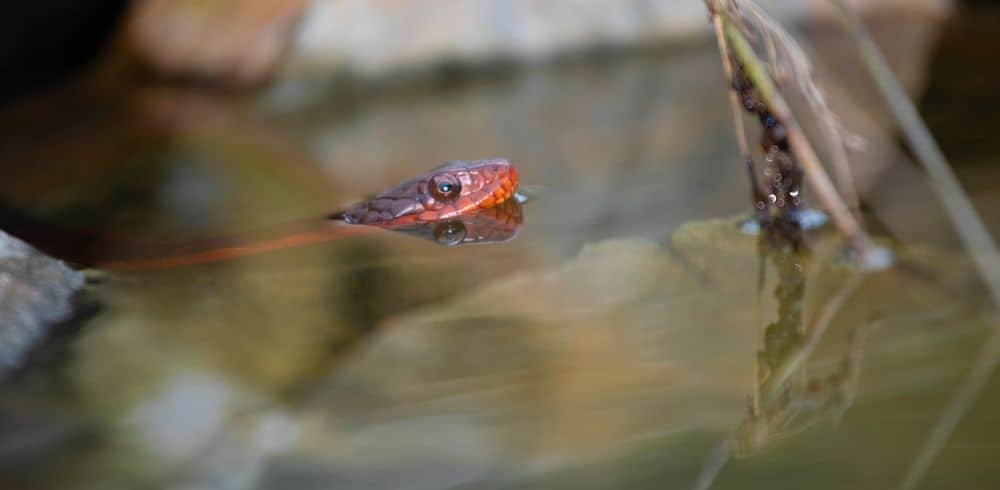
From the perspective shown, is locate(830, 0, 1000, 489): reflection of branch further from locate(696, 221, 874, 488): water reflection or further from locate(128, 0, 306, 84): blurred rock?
locate(128, 0, 306, 84): blurred rock

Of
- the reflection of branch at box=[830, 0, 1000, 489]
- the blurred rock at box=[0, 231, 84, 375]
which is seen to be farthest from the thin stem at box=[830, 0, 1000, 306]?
the blurred rock at box=[0, 231, 84, 375]

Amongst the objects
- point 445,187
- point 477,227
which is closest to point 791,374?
point 477,227

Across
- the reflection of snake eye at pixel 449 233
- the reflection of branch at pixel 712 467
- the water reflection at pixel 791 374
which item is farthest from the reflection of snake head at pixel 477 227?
the reflection of branch at pixel 712 467

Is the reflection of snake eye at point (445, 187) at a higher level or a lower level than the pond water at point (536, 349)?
higher

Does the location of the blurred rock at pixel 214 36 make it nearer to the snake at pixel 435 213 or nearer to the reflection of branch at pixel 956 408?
the snake at pixel 435 213

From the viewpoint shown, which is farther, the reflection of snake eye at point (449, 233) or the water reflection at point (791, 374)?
the reflection of snake eye at point (449, 233)

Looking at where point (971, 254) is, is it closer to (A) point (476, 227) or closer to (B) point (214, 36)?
(A) point (476, 227)
